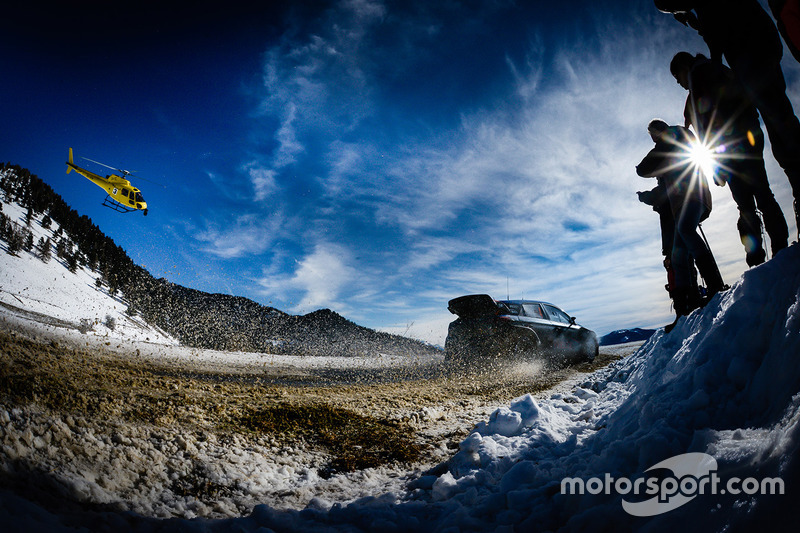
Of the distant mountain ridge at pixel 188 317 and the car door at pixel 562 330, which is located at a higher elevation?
the distant mountain ridge at pixel 188 317

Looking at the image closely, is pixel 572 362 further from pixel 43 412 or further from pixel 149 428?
pixel 43 412

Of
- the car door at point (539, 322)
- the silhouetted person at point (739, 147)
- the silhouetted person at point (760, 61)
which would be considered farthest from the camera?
the car door at point (539, 322)

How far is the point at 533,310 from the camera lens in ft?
27.0

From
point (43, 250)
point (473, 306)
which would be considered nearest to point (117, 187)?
point (43, 250)

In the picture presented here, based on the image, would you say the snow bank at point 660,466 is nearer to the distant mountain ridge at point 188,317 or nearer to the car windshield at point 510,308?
the car windshield at point 510,308

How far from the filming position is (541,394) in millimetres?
5340

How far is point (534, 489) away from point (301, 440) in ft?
7.73

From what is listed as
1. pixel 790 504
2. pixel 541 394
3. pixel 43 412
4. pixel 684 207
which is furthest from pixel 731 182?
pixel 43 412

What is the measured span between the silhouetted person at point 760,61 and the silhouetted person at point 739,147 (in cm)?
32

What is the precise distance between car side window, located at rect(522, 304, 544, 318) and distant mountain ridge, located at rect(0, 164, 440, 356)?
10.3 metres

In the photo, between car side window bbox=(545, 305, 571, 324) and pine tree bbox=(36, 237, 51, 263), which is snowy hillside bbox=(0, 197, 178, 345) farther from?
car side window bbox=(545, 305, 571, 324)

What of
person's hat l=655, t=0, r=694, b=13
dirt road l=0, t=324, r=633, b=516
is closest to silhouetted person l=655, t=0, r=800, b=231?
person's hat l=655, t=0, r=694, b=13

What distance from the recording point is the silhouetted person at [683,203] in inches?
137

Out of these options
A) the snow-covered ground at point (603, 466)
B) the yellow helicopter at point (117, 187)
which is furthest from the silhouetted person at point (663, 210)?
the yellow helicopter at point (117, 187)
